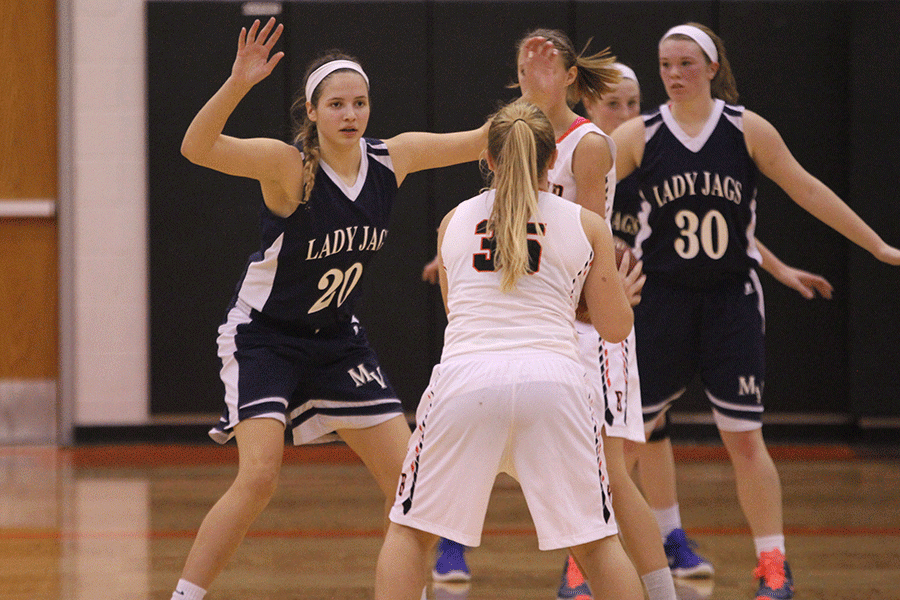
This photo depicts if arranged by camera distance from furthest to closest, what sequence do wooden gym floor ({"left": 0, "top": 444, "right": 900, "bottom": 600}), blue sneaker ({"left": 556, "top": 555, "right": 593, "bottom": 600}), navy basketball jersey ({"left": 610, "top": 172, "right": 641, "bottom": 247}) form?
navy basketball jersey ({"left": 610, "top": 172, "right": 641, "bottom": 247}) < wooden gym floor ({"left": 0, "top": 444, "right": 900, "bottom": 600}) < blue sneaker ({"left": 556, "top": 555, "right": 593, "bottom": 600})

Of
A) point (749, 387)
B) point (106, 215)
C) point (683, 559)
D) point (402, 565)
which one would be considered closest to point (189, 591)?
point (402, 565)

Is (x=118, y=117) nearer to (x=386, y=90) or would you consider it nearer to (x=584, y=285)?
(x=386, y=90)

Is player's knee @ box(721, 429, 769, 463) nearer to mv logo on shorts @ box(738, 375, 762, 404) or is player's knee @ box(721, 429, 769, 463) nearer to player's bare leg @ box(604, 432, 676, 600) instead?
mv logo on shorts @ box(738, 375, 762, 404)

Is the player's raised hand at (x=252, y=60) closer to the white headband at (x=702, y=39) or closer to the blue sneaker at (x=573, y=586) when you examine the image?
the white headband at (x=702, y=39)

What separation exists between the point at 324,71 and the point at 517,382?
4.02 ft

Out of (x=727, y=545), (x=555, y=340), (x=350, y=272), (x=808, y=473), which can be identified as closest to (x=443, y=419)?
(x=555, y=340)

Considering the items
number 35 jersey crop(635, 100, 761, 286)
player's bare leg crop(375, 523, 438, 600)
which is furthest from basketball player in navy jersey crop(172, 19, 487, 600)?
number 35 jersey crop(635, 100, 761, 286)

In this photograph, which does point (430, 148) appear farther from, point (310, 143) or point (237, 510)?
point (237, 510)

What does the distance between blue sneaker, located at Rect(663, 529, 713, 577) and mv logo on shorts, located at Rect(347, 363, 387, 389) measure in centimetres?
128

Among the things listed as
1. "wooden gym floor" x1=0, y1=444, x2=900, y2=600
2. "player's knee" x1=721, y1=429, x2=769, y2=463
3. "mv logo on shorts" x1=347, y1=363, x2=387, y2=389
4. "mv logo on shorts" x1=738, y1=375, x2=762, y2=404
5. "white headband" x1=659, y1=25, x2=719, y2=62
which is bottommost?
"wooden gym floor" x1=0, y1=444, x2=900, y2=600

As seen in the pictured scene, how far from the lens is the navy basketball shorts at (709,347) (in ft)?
11.0

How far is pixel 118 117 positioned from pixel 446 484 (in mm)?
4914

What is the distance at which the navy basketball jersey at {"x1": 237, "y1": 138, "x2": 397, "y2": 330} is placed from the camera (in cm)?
284

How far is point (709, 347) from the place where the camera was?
339 cm
